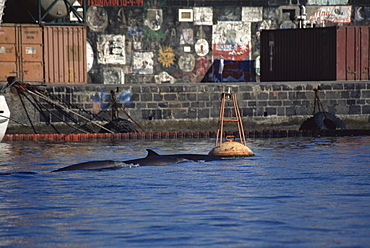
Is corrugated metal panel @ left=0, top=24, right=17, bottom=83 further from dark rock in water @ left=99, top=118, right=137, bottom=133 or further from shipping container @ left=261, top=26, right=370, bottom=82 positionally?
shipping container @ left=261, top=26, right=370, bottom=82

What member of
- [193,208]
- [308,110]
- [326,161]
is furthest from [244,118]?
[193,208]

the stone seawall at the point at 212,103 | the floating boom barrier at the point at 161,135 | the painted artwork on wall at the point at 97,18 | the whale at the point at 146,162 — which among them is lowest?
the floating boom barrier at the point at 161,135

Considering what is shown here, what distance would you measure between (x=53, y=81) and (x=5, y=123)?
597 centimetres

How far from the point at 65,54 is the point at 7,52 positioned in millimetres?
2389

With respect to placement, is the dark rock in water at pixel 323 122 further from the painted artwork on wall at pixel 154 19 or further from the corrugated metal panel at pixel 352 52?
the painted artwork on wall at pixel 154 19

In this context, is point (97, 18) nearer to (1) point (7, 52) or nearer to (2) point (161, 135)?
(1) point (7, 52)

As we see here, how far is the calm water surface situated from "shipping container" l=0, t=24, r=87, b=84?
10.9 m

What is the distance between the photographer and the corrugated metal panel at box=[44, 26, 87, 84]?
100 ft

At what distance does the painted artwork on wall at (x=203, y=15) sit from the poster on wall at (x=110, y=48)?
453 cm

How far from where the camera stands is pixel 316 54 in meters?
33.3

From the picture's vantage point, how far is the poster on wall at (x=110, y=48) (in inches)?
1674

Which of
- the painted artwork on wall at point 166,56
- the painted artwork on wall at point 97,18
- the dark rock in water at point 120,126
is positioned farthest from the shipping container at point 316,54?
the painted artwork on wall at point 97,18

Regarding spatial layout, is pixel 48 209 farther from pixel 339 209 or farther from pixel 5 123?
pixel 5 123

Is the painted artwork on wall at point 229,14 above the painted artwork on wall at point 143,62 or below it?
above
